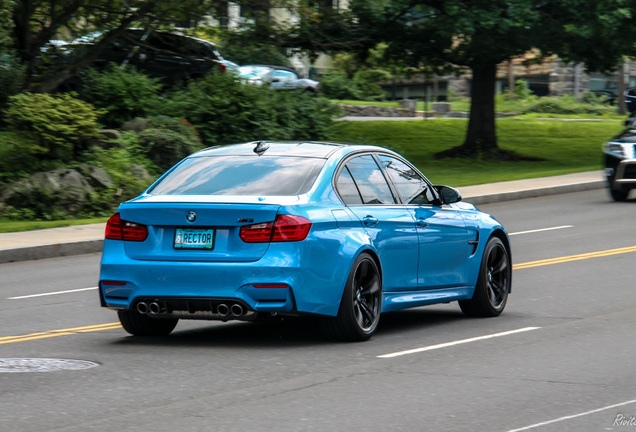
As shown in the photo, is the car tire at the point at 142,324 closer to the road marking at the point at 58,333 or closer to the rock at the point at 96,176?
the road marking at the point at 58,333

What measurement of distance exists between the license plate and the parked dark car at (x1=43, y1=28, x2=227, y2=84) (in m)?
17.7

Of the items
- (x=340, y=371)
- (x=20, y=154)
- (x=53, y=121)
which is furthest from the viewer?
(x=53, y=121)

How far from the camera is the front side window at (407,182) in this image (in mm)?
9172

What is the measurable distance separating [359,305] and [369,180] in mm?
1126

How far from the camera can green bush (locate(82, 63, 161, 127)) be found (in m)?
24.5

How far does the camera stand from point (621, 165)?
20750 mm

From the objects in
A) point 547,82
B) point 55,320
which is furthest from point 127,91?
point 547,82

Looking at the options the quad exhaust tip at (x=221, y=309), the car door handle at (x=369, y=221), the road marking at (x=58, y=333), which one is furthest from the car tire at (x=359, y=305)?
the road marking at (x=58, y=333)

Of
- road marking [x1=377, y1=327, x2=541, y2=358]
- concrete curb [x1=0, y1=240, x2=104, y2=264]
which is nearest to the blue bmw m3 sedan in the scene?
road marking [x1=377, y1=327, x2=541, y2=358]

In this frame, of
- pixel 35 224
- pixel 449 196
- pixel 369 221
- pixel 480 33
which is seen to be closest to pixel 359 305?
pixel 369 221

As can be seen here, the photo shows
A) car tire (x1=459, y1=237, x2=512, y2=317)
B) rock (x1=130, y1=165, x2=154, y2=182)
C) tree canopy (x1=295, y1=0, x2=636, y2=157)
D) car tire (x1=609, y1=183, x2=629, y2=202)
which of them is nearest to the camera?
car tire (x1=459, y1=237, x2=512, y2=317)

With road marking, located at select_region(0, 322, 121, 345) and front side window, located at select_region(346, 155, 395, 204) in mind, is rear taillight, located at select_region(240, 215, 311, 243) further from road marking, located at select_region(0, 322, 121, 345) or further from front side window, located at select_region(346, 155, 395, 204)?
road marking, located at select_region(0, 322, 121, 345)

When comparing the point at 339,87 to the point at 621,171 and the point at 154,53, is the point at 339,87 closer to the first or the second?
the point at 154,53

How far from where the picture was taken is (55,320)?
993cm
